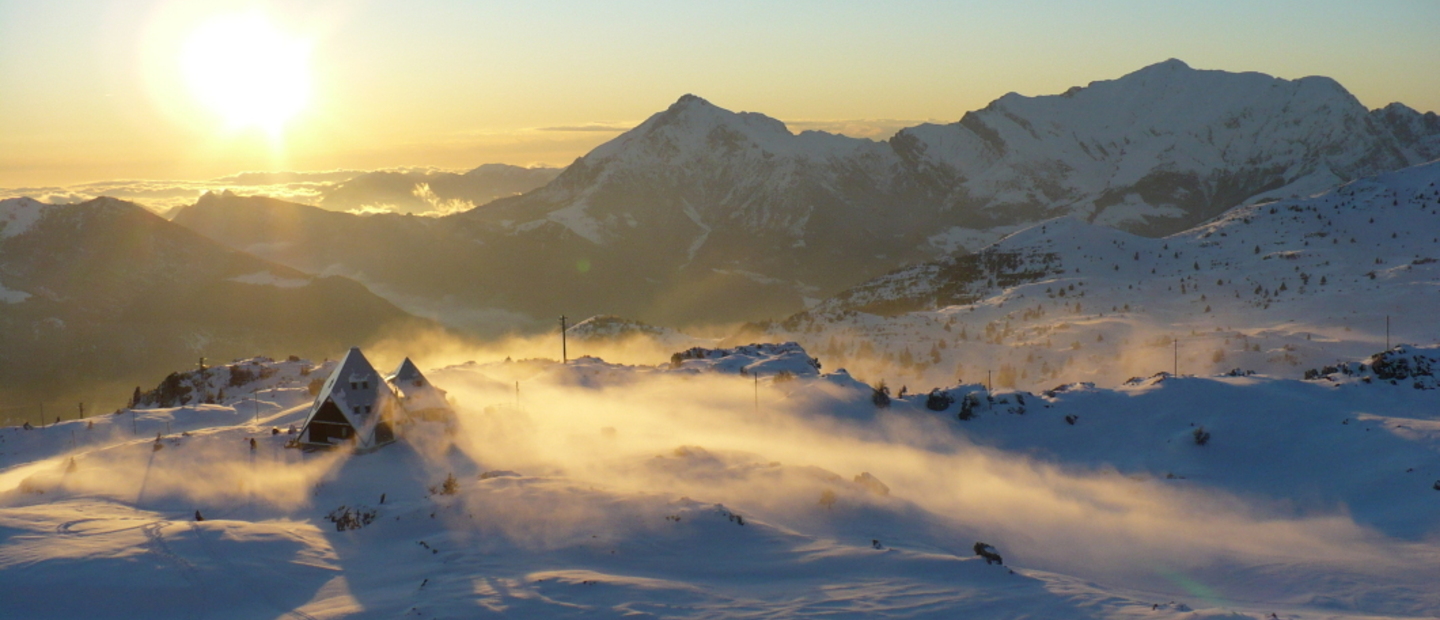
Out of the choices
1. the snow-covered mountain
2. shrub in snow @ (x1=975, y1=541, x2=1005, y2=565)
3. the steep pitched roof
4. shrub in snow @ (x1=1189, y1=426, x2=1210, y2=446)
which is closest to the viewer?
shrub in snow @ (x1=975, y1=541, x2=1005, y2=565)

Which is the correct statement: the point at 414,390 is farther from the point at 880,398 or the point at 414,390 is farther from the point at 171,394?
the point at 171,394

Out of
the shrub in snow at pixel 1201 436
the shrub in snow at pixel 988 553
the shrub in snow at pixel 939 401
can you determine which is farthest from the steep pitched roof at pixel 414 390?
the shrub in snow at pixel 1201 436

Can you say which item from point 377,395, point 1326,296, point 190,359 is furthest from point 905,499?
point 190,359

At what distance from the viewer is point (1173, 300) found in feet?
266

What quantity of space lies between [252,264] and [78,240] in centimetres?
2508

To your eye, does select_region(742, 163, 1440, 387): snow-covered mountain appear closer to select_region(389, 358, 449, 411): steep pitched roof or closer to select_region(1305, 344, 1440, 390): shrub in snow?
select_region(1305, 344, 1440, 390): shrub in snow

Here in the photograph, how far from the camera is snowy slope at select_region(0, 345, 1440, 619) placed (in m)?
24.5

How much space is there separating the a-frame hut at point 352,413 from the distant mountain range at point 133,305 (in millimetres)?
80387

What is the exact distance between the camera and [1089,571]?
28.3 m

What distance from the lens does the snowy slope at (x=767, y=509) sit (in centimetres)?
2448

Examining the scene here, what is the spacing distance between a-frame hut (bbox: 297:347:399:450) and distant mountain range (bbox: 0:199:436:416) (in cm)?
8039

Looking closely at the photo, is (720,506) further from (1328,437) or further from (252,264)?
(252,264)

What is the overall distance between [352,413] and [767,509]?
18.6 meters

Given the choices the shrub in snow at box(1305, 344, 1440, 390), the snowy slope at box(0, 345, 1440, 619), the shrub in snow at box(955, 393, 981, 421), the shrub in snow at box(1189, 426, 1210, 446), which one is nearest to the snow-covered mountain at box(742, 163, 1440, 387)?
the shrub in snow at box(1305, 344, 1440, 390)
